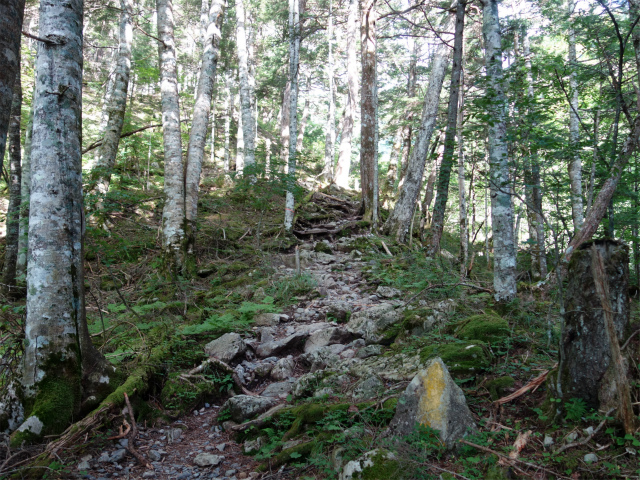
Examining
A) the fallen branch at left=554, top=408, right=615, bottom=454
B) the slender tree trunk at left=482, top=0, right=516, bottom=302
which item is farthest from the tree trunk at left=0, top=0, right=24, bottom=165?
the slender tree trunk at left=482, top=0, right=516, bottom=302

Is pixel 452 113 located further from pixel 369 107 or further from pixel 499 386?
pixel 369 107

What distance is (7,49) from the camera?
222 centimetres

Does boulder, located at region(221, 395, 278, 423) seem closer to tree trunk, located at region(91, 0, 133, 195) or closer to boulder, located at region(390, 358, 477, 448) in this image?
boulder, located at region(390, 358, 477, 448)

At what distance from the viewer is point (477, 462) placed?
8.36ft

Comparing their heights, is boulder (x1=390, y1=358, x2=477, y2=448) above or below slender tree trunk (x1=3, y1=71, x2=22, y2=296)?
below

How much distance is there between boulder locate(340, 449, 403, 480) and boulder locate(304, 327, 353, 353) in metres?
2.76

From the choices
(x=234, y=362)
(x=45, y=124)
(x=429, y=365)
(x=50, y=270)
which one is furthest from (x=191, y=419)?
(x=45, y=124)

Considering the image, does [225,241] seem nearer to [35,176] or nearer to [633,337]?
[35,176]

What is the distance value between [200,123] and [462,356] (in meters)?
7.66

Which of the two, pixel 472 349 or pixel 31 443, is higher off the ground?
pixel 472 349

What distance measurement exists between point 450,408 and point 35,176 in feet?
13.3

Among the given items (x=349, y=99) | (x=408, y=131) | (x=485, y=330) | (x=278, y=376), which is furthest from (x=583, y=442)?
(x=349, y=99)

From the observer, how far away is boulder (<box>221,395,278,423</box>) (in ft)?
13.0

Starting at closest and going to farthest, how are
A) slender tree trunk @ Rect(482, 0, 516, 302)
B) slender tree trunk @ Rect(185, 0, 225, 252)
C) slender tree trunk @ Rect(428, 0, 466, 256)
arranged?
slender tree trunk @ Rect(482, 0, 516, 302) → slender tree trunk @ Rect(428, 0, 466, 256) → slender tree trunk @ Rect(185, 0, 225, 252)
